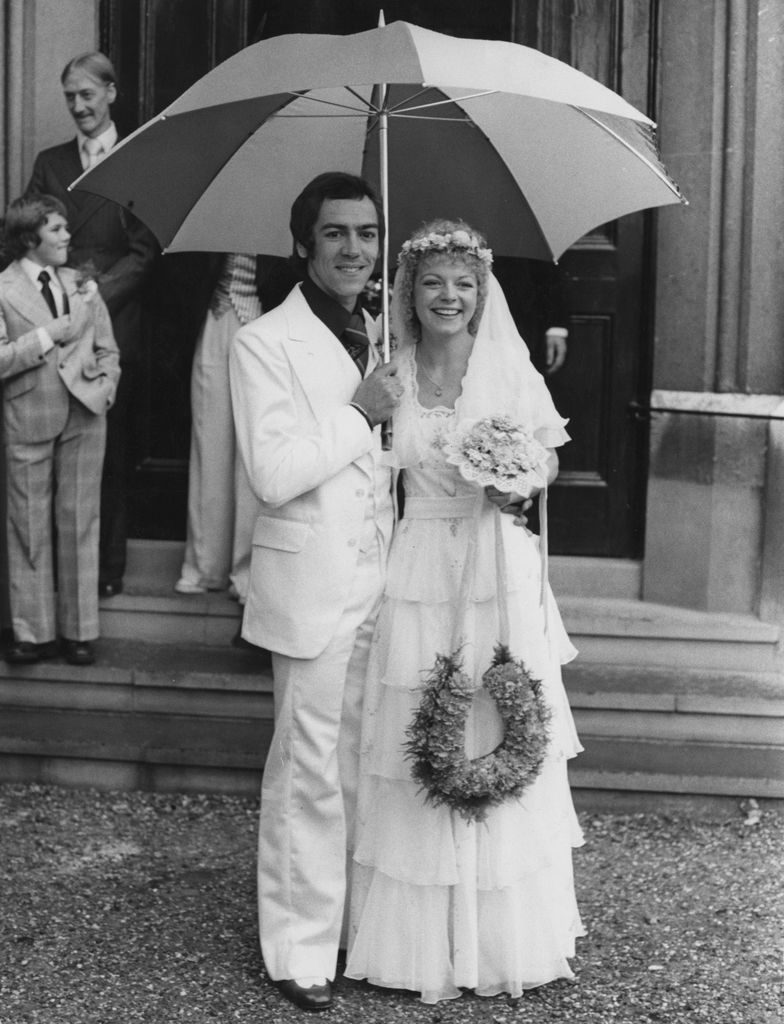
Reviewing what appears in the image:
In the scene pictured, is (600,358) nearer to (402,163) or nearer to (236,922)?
(402,163)

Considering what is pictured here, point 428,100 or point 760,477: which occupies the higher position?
point 428,100

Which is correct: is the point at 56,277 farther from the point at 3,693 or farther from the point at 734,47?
the point at 734,47

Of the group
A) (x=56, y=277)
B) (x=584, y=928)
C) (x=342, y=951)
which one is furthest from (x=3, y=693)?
(x=584, y=928)

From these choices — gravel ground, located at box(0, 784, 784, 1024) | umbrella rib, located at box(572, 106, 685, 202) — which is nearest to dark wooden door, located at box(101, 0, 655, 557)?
gravel ground, located at box(0, 784, 784, 1024)

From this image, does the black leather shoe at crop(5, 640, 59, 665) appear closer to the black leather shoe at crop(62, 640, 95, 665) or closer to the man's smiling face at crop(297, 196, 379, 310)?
the black leather shoe at crop(62, 640, 95, 665)

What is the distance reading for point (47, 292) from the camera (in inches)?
239

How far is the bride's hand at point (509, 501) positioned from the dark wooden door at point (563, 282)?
245 cm

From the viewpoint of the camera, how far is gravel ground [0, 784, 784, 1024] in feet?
13.6

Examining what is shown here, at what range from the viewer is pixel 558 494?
6805 mm

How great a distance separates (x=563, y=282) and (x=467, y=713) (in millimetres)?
2949

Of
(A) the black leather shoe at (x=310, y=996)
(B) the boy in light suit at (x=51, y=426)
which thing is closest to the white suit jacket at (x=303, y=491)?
(A) the black leather shoe at (x=310, y=996)

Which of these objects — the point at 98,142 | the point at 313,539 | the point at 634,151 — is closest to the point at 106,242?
the point at 98,142

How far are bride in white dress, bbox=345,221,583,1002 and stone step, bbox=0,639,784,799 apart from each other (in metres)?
1.56

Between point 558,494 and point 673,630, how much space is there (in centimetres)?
89
